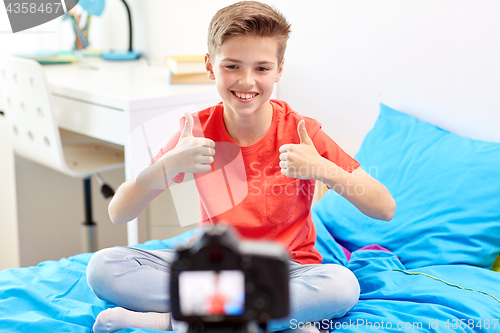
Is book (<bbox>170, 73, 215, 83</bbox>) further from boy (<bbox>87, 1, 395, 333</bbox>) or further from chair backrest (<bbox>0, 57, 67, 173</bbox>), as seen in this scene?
boy (<bbox>87, 1, 395, 333</bbox>)

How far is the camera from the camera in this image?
0.31 m

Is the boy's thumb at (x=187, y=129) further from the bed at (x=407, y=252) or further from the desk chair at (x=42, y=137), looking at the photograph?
the desk chair at (x=42, y=137)

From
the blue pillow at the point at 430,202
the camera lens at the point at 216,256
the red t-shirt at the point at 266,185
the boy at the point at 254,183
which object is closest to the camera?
the camera lens at the point at 216,256

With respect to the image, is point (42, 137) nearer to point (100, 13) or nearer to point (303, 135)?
→ point (100, 13)

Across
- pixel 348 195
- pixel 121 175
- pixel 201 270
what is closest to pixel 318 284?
pixel 348 195

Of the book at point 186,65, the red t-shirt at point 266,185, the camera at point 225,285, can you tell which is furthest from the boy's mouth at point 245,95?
the book at point 186,65

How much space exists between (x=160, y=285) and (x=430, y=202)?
620 mm

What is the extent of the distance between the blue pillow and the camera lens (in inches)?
34.0

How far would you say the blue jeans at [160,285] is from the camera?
827 millimetres

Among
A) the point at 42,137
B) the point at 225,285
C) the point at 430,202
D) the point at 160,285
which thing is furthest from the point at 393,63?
the point at 225,285

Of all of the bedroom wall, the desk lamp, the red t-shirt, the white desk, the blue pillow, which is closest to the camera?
the red t-shirt

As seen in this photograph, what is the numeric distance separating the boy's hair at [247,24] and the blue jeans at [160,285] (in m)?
0.40

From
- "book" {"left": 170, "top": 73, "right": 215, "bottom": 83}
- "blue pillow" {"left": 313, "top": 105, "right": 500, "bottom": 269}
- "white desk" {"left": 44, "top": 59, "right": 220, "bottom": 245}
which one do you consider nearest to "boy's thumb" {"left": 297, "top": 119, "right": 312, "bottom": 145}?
"blue pillow" {"left": 313, "top": 105, "right": 500, "bottom": 269}

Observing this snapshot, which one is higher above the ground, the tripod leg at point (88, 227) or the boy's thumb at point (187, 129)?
the boy's thumb at point (187, 129)
